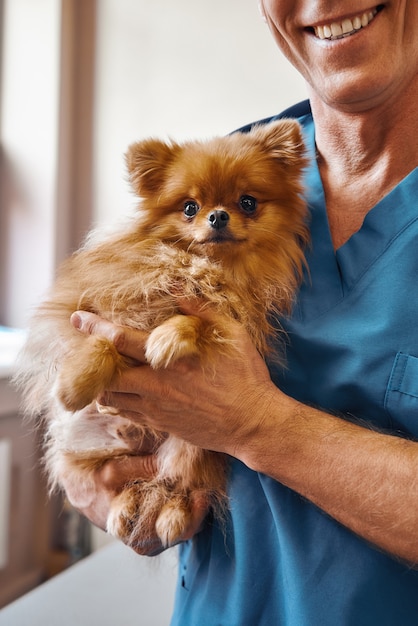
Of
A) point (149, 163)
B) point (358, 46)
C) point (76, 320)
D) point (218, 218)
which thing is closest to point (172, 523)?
point (76, 320)

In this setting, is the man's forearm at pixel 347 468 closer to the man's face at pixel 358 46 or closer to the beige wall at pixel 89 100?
the man's face at pixel 358 46

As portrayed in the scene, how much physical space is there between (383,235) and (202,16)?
1.86 metres

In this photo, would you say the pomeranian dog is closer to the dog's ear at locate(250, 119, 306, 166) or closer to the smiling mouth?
the dog's ear at locate(250, 119, 306, 166)

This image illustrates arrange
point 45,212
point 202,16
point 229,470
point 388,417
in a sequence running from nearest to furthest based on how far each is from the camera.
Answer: point 388,417
point 229,470
point 202,16
point 45,212

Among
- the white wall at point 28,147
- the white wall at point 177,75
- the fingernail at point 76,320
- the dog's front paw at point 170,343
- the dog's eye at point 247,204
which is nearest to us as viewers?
the dog's front paw at point 170,343

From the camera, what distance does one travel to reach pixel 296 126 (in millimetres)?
1298

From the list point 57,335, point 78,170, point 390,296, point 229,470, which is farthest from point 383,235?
point 78,170

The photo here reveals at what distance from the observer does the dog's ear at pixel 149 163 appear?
1.35 metres

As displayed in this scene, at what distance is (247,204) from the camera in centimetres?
127

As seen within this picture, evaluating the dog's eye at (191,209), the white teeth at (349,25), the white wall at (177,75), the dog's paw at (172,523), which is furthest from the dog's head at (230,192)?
the white wall at (177,75)

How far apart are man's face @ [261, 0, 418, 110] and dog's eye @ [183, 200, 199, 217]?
0.34 metres

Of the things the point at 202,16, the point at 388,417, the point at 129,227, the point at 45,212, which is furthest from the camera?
the point at 45,212

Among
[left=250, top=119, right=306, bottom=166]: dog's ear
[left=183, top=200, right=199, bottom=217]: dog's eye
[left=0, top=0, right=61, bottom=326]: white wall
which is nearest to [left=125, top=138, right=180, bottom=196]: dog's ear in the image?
[left=183, top=200, right=199, bottom=217]: dog's eye

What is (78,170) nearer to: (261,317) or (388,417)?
(261,317)
